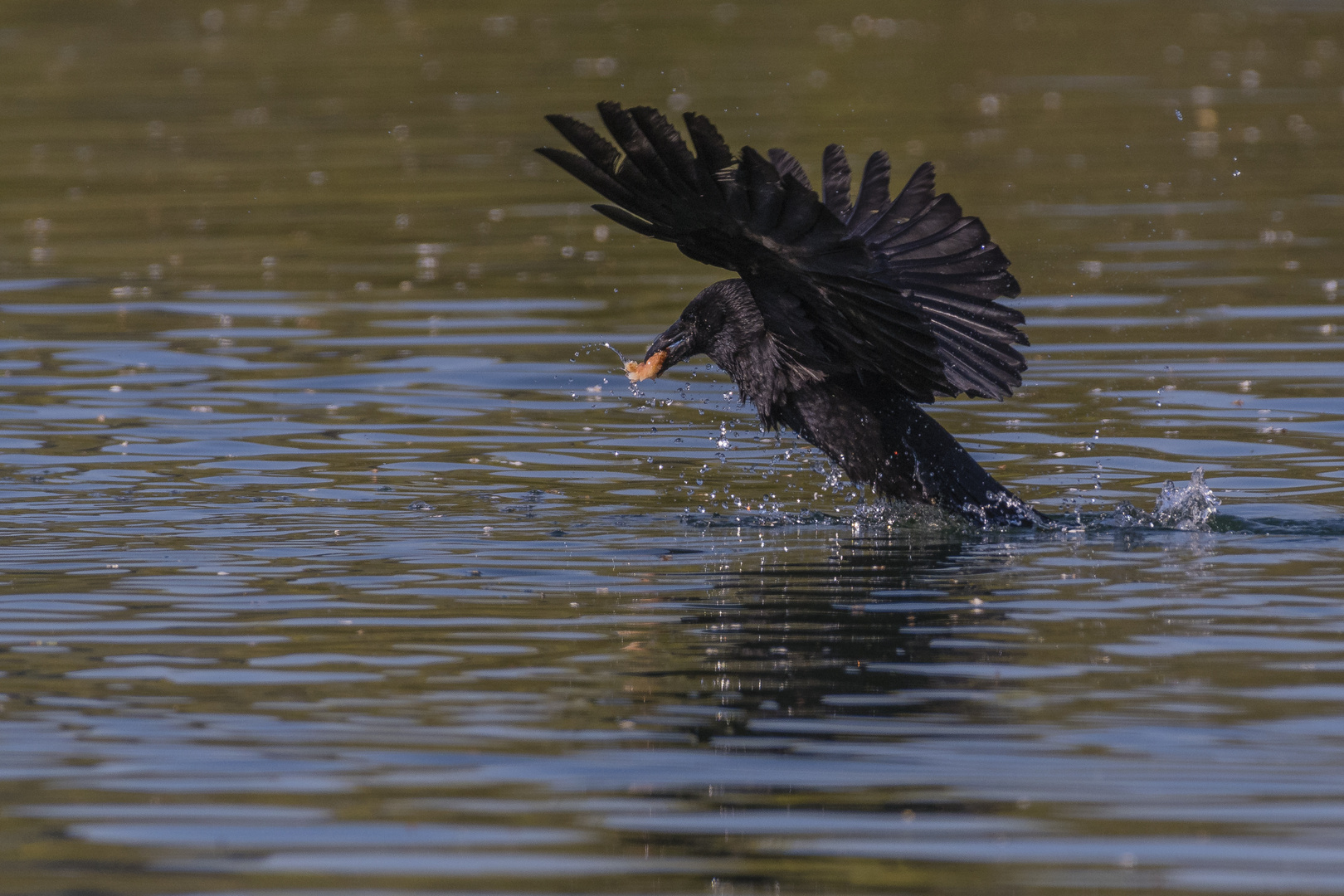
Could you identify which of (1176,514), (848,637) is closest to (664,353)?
(1176,514)

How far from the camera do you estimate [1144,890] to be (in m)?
4.31

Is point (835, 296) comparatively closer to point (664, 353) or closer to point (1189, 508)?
point (664, 353)

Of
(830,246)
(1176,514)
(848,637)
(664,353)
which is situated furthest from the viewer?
(664,353)

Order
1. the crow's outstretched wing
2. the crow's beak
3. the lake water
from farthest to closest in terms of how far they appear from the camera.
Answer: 1. the crow's beak
2. the crow's outstretched wing
3. the lake water

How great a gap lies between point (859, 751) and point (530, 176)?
14678mm

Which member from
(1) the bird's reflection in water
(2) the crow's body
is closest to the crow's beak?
(2) the crow's body

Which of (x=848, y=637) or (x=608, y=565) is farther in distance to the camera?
(x=608, y=565)

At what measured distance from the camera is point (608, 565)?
753 cm

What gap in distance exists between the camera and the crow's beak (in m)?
8.44

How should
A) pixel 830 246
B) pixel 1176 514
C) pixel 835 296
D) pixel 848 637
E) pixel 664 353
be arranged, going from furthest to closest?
pixel 664 353 → pixel 1176 514 → pixel 835 296 → pixel 830 246 → pixel 848 637

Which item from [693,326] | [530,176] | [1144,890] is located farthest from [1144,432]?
[530,176]

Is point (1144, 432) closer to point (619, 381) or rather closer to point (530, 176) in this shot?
point (619, 381)

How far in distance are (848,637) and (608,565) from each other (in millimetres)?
1297

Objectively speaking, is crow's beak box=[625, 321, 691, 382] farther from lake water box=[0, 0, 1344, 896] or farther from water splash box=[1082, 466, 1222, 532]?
water splash box=[1082, 466, 1222, 532]
